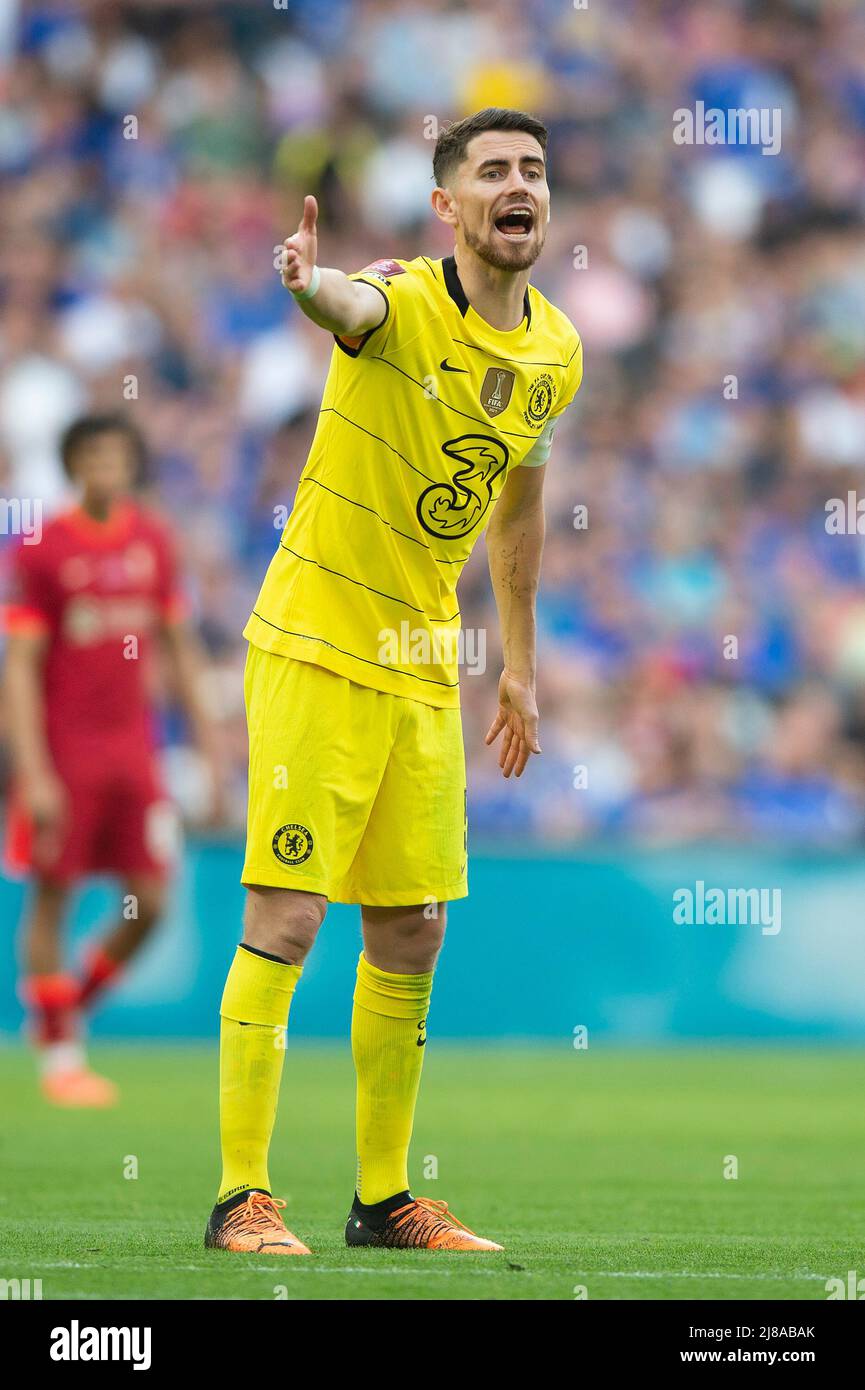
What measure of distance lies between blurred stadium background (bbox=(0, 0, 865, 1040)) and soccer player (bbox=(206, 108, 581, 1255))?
6259mm

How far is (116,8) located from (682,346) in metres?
5.54

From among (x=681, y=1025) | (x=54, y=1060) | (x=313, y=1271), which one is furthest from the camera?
(x=681, y=1025)

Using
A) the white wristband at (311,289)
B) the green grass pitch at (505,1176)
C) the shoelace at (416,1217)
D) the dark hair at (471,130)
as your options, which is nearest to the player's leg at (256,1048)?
the green grass pitch at (505,1176)

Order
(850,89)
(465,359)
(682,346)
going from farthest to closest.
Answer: (850,89)
(682,346)
(465,359)

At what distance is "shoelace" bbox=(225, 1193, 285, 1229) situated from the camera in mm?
4867

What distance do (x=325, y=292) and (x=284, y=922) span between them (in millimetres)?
1468

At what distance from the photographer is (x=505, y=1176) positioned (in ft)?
22.7

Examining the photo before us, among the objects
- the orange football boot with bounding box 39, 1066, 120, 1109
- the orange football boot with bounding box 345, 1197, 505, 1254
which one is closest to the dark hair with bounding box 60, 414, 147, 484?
the orange football boot with bounding box 39, 1066, 120, 1109

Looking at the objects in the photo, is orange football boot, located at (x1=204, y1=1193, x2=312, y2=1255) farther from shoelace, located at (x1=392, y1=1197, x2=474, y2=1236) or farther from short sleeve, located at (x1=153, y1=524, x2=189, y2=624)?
short sleeve, located at (x1=153, y1=524, x2=189, y2=624)

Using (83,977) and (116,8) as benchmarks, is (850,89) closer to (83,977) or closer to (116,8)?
(116,8)

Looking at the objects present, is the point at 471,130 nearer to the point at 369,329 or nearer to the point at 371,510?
the point at 369,329

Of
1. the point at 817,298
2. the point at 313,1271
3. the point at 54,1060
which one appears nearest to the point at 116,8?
the point at 817,298

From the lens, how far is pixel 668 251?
52.7 feet

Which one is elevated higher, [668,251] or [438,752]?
[668,251]
